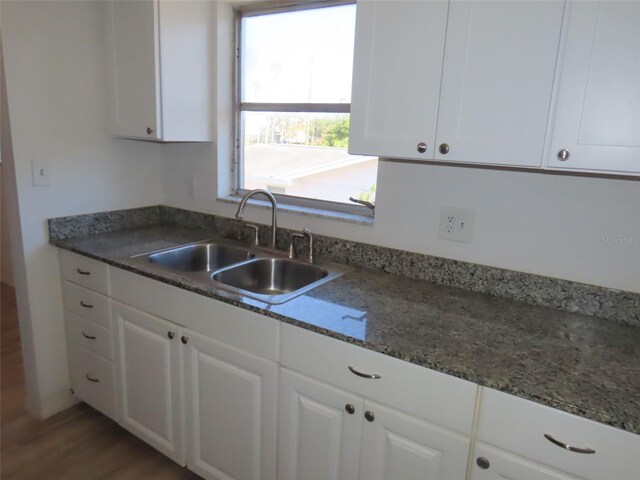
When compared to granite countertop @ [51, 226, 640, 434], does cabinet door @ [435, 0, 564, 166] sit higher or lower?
higher

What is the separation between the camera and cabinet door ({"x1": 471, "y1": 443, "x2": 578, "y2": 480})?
1.01 meters

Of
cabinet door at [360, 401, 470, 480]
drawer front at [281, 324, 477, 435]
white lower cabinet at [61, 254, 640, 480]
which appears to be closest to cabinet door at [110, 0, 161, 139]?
white lower cabinet at [61, 254, 640, 480]

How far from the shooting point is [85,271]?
1977 millimetres

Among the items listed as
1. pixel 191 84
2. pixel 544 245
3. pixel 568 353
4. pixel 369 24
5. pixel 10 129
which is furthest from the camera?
pixel 191 84

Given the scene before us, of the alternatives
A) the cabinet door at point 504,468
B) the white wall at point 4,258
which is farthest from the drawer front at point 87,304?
the white wall at point 4,258

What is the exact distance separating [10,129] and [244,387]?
150cm

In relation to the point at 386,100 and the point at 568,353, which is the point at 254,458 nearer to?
the point at 568,353

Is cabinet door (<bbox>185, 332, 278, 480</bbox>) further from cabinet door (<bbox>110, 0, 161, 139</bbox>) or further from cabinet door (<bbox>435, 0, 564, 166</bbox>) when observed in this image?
cabinet door (<bbox>110, 0, 161, 139</bbox>)

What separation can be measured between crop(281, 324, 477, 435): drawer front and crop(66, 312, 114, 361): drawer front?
1023 mm

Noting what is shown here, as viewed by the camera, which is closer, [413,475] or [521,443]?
[521,443]

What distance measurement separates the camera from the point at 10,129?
1875mm

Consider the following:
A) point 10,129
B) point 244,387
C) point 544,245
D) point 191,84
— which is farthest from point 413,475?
point 10,129

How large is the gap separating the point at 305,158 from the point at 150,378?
1217mm

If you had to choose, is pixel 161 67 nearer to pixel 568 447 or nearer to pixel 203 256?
pixel 203 256
